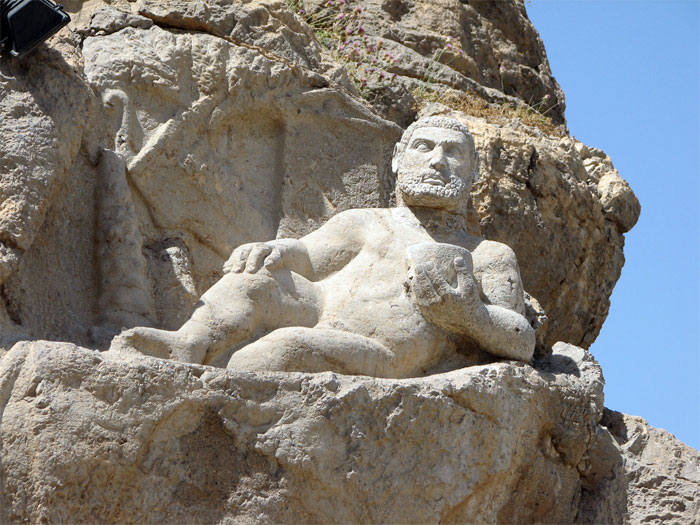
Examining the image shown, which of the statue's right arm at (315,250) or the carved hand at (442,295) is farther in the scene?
the statue's right arm at (315,250)

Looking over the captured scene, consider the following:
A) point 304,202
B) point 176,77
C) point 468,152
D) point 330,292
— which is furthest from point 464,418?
point 176,77

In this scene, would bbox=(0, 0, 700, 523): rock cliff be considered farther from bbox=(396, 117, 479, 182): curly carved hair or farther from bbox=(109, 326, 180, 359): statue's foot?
bbox=(396, 117, 479, 182): curly carved hair

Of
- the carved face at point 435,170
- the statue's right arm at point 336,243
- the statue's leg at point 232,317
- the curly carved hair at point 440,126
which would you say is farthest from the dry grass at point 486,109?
the statue's leg at point 232,317

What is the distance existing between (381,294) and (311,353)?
0.60 meters

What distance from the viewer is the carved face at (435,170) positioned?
7.99 metres

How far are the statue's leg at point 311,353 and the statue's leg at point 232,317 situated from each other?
120 mm

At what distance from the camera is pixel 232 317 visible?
7.22m

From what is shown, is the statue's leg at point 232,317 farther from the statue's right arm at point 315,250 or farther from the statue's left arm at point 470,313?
the statue's left arm at point 470,313

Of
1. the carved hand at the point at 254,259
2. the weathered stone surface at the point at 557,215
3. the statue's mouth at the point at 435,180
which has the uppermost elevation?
the weathered stone surface at the point at 557,215

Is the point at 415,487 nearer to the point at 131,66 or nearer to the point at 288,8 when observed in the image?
the point at 131,66

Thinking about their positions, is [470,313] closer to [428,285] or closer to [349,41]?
[428,285]

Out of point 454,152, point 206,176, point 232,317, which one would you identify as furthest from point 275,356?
point 206,176

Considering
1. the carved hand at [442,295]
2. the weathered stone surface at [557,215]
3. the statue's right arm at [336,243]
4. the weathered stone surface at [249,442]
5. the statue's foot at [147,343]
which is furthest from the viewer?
the weathered stone surface at [557,215]

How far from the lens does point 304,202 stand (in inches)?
351
